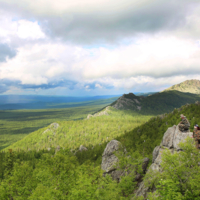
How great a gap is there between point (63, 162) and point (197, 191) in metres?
38.2

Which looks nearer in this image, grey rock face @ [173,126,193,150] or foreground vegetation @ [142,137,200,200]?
foreground vegetation @ [142,137,200,200]

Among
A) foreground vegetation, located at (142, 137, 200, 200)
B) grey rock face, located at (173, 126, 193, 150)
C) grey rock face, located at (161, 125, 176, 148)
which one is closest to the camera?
foreground vegetation, located at (142, 137, 200, 200)

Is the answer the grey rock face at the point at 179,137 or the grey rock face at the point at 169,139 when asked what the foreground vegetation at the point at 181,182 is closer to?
the grey rock face at the point at 179,137

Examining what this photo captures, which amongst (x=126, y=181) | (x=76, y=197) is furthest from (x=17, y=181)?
(x=126, y=181)

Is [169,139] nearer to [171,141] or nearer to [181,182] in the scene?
[171,141]

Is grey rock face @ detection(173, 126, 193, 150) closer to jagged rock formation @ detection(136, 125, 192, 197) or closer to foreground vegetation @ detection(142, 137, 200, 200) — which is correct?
jagged rock formation @ detection(136, 125, 192, 197)

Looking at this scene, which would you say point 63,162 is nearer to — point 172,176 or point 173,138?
point 172,176

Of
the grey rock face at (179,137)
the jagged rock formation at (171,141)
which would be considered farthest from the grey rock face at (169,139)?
the grey rock face at (179,137)

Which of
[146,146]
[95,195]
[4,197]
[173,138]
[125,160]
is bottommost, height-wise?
[146,146]

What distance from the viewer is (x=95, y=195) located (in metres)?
29.1

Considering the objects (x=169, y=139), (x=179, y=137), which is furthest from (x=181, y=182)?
(x=169, y=139)

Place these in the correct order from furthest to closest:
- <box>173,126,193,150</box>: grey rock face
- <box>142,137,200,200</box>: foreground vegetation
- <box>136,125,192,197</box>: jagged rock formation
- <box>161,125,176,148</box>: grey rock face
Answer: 1. <box>161,125,176,148</box>: grey rock face
2. <box>173,126,193,150</box>: grey rock face
3. <box>136,125,192,197</box>: jagged rock formation
4. <box>142,137,200,200</box>: foreground vegetation

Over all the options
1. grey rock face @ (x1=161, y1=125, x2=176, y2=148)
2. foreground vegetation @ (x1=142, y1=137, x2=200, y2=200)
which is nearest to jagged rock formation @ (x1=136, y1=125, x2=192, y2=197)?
grey rock face @ (x1=161, y1=125, x2=176, y2=148)

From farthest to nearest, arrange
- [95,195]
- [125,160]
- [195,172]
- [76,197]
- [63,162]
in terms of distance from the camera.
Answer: [125,160] < [63,162] < [95,195] < [76,197] < [195,172]
